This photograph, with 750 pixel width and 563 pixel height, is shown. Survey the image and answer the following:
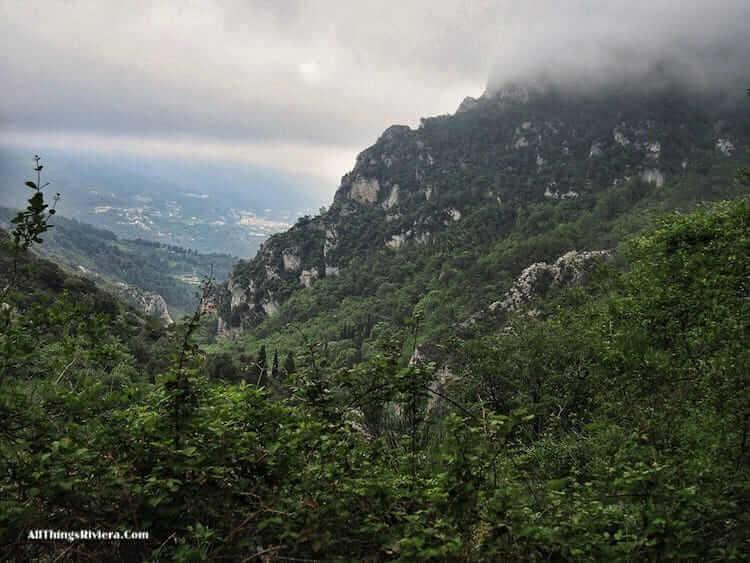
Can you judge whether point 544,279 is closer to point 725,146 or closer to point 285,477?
point 285,477

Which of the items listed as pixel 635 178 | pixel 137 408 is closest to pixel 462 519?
pixel 137 408

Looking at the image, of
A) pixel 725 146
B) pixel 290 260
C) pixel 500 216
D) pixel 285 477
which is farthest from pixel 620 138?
pixel 285 477

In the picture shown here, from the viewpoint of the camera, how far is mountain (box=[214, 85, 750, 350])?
11244cm

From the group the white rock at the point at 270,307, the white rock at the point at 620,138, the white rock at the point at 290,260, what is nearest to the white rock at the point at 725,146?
the white rock at the point at 620,138

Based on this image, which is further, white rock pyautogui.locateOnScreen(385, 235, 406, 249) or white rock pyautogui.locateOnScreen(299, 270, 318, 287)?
white rock pyautogui.locateOnScreen(299, 270, 318, 287)

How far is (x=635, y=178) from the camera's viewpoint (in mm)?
143625

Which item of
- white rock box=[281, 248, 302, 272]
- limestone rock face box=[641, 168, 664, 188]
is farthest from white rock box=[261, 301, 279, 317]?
limestone rock face box=[641, 168, 664, 188]

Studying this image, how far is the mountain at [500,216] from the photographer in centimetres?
11244

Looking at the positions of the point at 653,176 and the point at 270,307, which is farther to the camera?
the point at 270,307

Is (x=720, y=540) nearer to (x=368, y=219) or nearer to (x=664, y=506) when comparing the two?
(x=664, y=506)

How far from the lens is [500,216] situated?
488 ft

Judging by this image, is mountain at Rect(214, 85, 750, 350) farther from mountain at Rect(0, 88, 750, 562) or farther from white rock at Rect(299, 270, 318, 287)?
mountain at Rect(0, 88, 750, 562)

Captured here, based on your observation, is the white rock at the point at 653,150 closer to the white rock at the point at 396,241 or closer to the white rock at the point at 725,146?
the white rock at the point at 725,146

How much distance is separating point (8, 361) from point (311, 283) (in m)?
173
